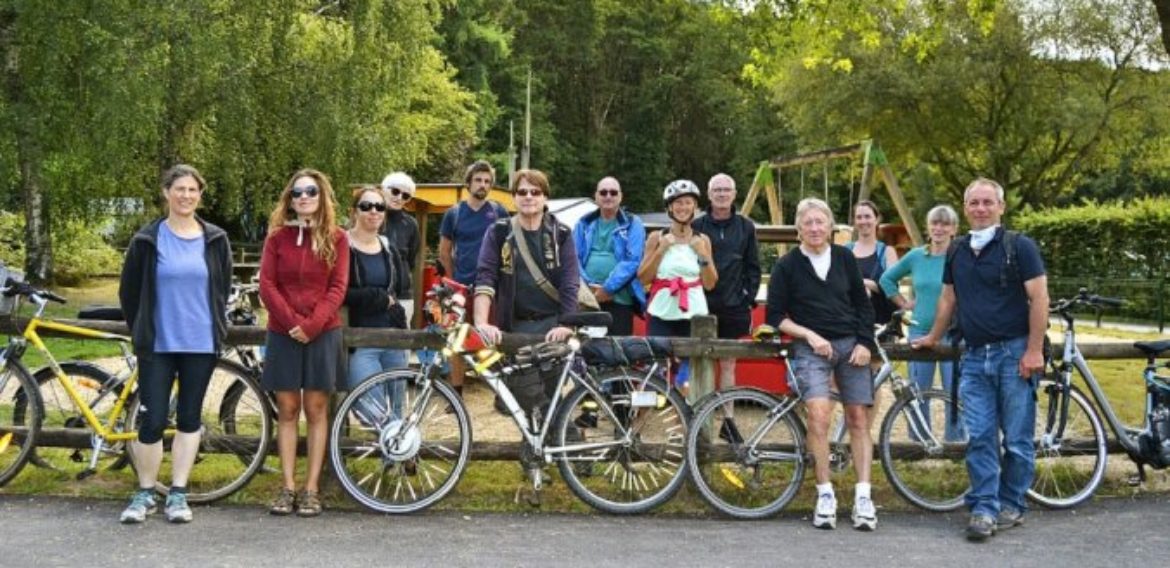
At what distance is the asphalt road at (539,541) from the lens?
5.07m

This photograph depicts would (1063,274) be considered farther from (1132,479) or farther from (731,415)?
(731,415)

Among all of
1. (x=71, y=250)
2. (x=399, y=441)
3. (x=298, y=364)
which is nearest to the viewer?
(x=298, y=364)

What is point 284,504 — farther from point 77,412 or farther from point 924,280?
point 924,280

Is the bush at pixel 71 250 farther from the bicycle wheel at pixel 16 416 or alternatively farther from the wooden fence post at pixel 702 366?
the wooden fence post at pixel 702 366

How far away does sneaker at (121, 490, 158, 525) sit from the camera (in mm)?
5543

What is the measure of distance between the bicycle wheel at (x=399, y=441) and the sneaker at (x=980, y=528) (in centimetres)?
275

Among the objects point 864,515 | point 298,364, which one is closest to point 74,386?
point 298,364

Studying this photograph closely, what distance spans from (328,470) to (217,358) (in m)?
0.91

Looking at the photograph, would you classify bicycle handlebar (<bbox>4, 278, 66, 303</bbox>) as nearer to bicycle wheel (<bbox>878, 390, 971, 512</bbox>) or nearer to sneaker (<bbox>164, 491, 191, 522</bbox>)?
sneaker (<bbox>164, 491, 191, 522</bbox>)

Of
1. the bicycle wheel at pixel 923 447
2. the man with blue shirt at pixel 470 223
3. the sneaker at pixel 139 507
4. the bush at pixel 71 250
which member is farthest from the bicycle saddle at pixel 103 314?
the bush at pixel 71 250

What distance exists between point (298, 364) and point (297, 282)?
1.48ft

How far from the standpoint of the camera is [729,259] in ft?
22.8

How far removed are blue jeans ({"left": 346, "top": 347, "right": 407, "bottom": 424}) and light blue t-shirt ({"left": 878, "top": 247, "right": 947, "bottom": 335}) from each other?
3.41 m

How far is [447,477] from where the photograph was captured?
6098mm
